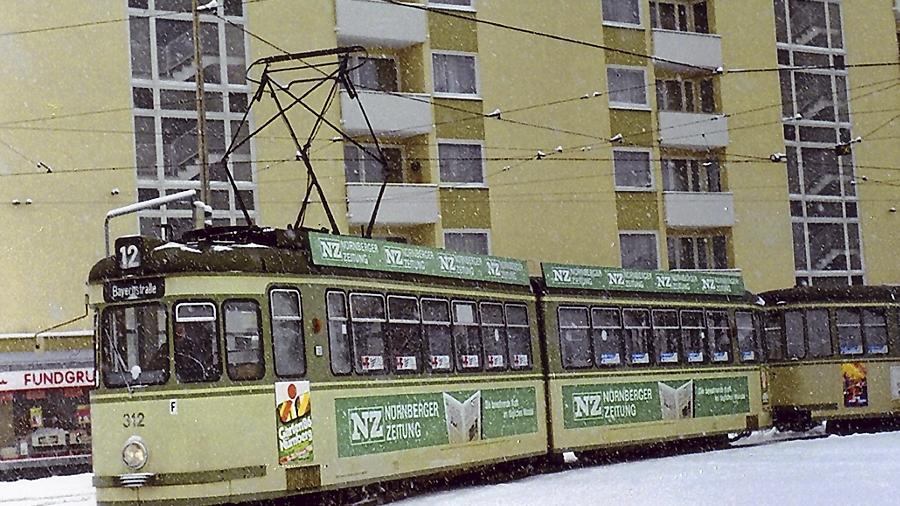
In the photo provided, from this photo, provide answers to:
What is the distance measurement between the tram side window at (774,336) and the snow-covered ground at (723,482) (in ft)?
14.5

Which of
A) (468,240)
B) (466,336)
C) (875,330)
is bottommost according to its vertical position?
(875,330)

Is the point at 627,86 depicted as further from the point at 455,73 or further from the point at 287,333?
the point at 287,333

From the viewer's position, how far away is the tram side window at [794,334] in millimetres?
28062

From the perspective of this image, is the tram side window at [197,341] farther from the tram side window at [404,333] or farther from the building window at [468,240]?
the building window at [468,240]

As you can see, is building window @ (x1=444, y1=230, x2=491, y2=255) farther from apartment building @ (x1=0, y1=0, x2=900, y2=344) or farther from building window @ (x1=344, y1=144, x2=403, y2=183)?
building window @ (x1=344, y1=144, x2=403, y2=183)

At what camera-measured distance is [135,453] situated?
15.1 metres

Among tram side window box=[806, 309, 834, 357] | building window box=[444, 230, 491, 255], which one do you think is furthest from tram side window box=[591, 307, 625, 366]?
building window box=[444, 230, 491, 255]

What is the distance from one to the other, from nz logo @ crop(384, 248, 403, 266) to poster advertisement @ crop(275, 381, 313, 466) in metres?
2.23

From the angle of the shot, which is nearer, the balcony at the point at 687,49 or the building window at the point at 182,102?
the building window at the point at 182,102

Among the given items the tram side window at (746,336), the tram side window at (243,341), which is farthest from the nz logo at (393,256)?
the tram side window at (746,336)

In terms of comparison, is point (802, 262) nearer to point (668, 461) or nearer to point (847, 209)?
point (847, 209)

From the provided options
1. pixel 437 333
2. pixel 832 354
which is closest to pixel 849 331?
pixel 832 354

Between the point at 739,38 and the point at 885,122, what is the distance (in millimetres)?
6279

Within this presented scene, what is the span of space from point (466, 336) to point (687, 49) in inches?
982
